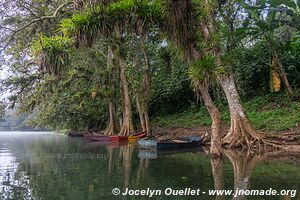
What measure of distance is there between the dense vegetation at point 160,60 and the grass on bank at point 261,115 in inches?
2.8

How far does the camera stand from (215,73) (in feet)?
27.6

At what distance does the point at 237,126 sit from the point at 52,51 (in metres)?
6.92

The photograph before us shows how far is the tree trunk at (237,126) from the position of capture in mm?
11180

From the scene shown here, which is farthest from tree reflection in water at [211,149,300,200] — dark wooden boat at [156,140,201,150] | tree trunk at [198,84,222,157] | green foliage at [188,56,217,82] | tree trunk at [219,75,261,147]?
green foliage at [188,56,217,82]

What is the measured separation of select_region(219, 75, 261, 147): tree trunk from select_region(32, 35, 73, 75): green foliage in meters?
5.86

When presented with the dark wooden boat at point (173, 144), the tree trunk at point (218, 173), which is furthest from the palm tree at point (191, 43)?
the dark wooden boat at point (173, 144)

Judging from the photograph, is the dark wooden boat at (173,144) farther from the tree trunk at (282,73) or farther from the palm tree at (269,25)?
the tree trunk at (282,73)

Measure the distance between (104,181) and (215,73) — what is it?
4.10 meters

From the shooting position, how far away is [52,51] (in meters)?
8.64

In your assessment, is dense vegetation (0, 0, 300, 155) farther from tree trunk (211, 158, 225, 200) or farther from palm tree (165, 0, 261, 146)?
tree trunk (211, 158, 225, 200)

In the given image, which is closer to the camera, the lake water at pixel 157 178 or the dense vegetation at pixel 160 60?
the lake water at pixel 157 178

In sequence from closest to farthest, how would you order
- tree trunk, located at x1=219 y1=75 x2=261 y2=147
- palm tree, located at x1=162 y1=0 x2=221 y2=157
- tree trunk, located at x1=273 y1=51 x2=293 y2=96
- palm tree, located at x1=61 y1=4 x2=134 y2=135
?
palm tree, located at x1=162 y1=0 x2=221 y2=157
palm tree, located at x1=61 y1=4 x2=134 y2=135
tree trunk, located at x1=219 y1=75 x2=261 y2=147
tree trunk, located at x1=273 y1=51 x2=293 y2=96

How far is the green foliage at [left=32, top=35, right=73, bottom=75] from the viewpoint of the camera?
8.56 metres

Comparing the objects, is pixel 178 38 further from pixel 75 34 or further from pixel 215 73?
pixel 75 34
